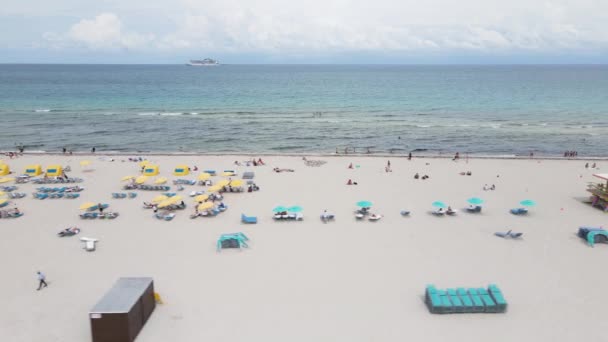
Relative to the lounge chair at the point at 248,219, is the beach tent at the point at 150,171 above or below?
above

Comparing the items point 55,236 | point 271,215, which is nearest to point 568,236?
point 271,215

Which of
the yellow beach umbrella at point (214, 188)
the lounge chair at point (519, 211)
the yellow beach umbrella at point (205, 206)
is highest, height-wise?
the yellow beach umbrella at point (214, 188)

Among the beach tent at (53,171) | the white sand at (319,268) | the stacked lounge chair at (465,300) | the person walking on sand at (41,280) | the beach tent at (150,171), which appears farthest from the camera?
the beach tent at (150,171)

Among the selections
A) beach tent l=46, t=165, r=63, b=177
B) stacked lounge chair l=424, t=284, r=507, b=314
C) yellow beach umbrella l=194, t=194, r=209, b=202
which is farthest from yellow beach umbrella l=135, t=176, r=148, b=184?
stacked lounge chair l=424, t=284, r=507, b=314

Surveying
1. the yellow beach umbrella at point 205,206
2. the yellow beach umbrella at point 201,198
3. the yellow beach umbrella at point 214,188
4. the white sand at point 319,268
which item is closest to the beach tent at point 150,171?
the white sand at point 319,268

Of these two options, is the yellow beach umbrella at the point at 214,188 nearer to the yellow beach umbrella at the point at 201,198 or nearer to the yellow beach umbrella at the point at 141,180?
the yellow beach umbrella at the point at 201,198

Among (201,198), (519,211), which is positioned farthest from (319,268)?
(519,211)

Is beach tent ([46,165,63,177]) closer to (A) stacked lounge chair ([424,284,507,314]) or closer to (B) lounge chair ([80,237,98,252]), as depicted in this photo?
(B) lounge chair ([80,237,98,252])

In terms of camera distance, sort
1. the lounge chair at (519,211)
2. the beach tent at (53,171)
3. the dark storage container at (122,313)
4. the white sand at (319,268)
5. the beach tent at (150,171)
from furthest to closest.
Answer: the beach tent at (150,171)
the beach tent at (53,171)
the lounge chair at (519,211)
the white sand at (319,268)
the dark storage container at (122,313)
